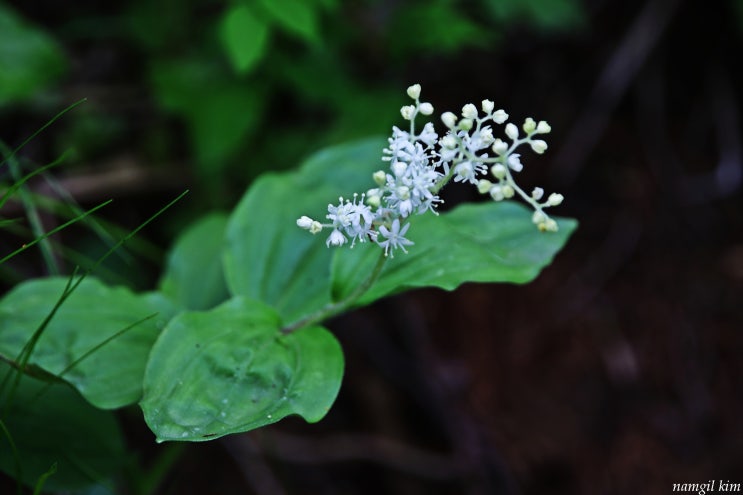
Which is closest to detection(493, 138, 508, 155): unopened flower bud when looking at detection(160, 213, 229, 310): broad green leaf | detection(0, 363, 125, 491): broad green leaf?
detection(160, 213, 229, 310): broad green leaf

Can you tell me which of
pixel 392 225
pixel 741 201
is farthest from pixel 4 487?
pixel 741 201

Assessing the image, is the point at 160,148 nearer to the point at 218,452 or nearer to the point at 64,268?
the point at 64,268

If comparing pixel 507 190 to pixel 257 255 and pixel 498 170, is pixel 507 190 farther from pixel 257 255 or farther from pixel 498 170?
pixel 257 255

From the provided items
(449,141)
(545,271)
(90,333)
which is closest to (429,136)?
(449,141)

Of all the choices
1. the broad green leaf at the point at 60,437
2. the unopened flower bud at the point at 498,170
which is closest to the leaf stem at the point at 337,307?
the unopened flower bud at the point at 498,170

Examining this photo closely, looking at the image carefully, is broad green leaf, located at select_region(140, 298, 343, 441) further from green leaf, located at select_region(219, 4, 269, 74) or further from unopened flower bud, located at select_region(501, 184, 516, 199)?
green leaf, located at select_region(219, 4, 269, 74)

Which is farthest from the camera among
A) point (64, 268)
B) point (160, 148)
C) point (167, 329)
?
point (160, 148)
